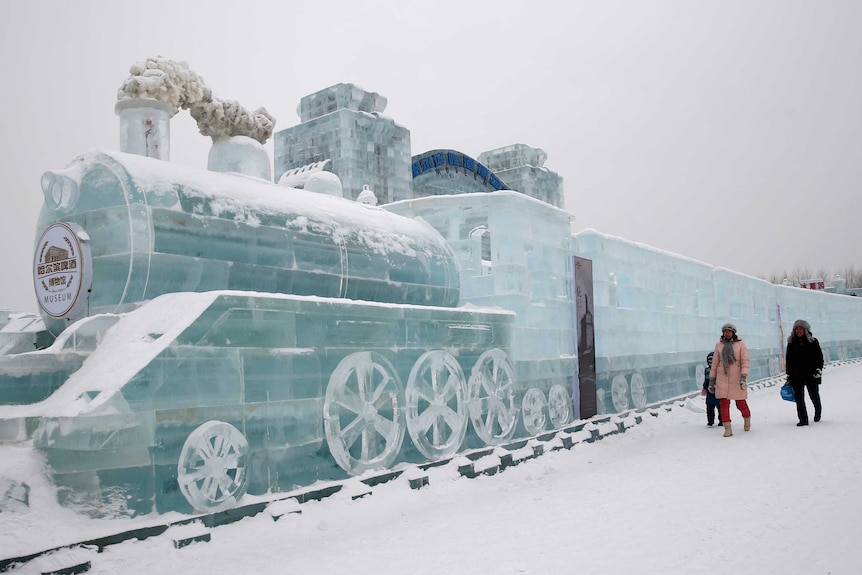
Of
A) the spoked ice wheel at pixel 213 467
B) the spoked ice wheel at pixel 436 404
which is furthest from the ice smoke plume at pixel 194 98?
the spoked ice wheel at pixel 213 467

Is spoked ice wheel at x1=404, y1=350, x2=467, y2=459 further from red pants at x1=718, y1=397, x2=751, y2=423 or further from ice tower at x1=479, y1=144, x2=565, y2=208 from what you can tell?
ice tower at x1=479, y1=144, x2=565, y2=208

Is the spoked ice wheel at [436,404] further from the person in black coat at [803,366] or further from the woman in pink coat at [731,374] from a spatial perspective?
the person in black coat at [803,366]

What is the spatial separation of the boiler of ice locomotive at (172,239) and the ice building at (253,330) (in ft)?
0.05

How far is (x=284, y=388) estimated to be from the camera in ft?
16.0

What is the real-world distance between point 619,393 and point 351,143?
29.1 feet

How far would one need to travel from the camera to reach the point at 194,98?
18.9 feet

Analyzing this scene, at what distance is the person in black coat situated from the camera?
29.5 feet

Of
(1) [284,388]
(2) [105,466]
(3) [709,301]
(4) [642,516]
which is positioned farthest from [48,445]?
(3) [709,301]

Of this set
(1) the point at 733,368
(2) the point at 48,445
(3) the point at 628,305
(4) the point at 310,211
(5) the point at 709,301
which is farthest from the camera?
(5) the point at 709,301

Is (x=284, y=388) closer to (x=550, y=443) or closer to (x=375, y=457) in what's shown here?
(x=375, y=457)

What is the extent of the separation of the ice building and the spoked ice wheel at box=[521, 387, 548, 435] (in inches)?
1.1

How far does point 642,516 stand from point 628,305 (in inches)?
256

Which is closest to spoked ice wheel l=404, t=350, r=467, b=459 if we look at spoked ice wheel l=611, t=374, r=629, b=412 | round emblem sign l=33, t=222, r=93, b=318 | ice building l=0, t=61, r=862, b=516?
ice building l=0, t=61, r=862, b=516

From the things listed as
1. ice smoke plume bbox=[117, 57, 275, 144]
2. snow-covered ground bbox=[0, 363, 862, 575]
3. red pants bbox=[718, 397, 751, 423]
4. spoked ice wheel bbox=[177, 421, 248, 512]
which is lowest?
snow-covered ground bbox=[0, 363, 862, 575]
